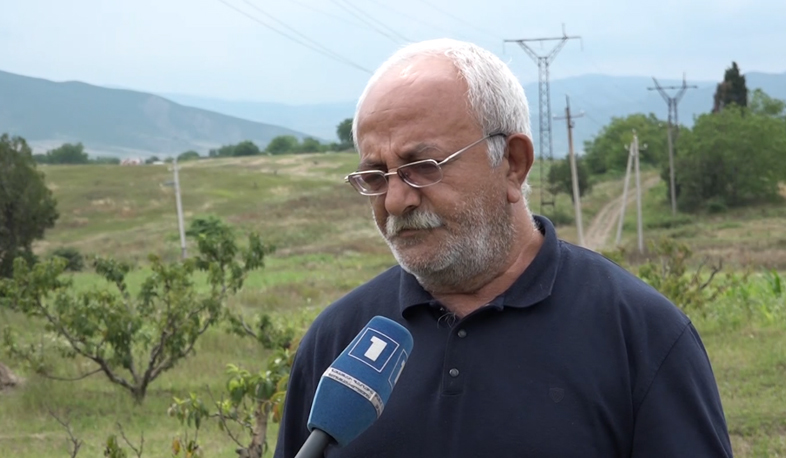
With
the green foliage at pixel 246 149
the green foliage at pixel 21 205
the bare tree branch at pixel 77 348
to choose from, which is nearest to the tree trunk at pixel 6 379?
the bare tree branch at pixel 77 348

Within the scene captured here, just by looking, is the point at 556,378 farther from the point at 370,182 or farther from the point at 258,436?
the point at 258,436

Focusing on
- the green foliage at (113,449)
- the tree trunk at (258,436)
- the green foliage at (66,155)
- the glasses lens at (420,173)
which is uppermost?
the glasses lens at (420,173)

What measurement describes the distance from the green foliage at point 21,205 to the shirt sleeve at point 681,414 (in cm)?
3144

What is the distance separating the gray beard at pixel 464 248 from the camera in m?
2.51

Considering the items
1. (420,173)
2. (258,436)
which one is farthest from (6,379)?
(420,173)

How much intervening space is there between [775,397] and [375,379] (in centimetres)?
790

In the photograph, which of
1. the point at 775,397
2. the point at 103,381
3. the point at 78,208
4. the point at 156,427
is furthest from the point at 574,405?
the point at 78,208

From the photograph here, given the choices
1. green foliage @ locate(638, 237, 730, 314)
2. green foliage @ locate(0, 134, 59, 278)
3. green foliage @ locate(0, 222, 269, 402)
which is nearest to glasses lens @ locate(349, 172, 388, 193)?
green foliage @ locate(0, 222, 269, 402)

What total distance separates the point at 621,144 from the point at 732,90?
1248cm

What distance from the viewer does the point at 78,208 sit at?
251ft

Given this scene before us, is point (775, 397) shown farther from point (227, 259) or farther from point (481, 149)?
point (481, 149)

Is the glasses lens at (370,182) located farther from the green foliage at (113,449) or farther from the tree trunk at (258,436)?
the tree trunk at (258,436)

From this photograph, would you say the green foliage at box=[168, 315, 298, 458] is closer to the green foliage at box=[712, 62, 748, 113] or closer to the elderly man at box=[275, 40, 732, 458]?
the elderly man at box=[275, 40, 732, 458]

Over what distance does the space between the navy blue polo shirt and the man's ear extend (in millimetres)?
158
